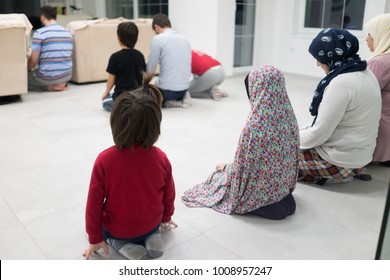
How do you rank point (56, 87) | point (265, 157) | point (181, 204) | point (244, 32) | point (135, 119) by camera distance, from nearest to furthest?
point (135, 119) < point (265, 157) < point (181, 204) < point (56, 87) < point (244, 32)

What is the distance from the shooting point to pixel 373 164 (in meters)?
2.72

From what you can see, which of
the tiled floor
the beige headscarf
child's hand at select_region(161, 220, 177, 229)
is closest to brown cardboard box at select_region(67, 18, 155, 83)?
the tiled floor

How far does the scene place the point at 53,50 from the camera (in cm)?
462

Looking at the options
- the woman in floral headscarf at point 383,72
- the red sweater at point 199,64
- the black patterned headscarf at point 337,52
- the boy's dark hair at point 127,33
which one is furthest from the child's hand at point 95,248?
the red sweater at point 199,64

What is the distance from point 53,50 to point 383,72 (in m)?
3.55

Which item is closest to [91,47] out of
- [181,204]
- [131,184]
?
[181,204]

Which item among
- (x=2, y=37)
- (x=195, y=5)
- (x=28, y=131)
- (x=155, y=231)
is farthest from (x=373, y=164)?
(x=195, y=5)

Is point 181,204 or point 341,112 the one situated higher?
point 341,112

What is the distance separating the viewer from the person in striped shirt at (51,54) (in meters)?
4.59

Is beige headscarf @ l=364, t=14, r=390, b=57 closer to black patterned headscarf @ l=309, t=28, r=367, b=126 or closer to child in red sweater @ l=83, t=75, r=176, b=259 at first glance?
black patterned headscarf @ l=309, t=28, r=367, b=126

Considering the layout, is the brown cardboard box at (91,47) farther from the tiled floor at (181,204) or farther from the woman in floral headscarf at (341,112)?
the woman in floral headscarf at (341,112)

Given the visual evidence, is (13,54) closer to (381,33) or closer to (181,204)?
(181,204)

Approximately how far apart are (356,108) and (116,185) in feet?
4.43

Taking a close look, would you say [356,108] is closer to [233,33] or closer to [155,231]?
[155,231]
